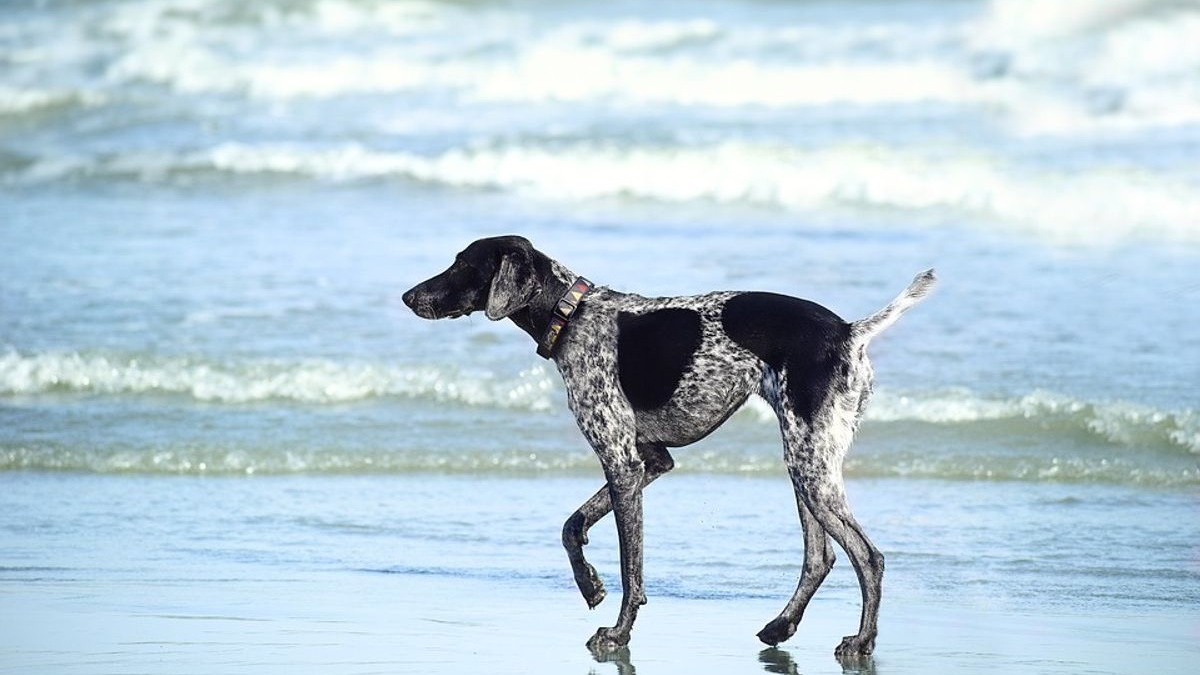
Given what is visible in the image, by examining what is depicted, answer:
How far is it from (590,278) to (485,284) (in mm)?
6960

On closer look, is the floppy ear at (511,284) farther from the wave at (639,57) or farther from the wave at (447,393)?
the wave at (639,57)

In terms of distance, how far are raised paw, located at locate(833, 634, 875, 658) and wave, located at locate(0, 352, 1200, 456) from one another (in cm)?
393

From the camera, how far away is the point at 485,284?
19.1ft

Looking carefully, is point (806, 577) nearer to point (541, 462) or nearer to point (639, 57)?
point (541, 462)

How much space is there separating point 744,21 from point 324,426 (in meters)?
17.9

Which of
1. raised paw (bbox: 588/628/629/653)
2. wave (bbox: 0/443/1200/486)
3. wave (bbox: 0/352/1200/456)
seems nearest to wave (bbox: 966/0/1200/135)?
wave (bbox: 0/352/1200/456)

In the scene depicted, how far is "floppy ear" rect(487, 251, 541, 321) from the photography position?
5.77 m

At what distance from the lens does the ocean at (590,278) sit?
664 centimetres

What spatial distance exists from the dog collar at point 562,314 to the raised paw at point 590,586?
74 centimetres

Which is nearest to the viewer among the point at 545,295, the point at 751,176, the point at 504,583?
the point at 545,295

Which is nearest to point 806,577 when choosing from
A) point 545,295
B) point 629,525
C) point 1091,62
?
point 629,525

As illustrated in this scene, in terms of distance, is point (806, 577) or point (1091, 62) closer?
point (806, 577)

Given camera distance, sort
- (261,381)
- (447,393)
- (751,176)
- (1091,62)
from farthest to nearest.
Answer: (1091,62) → (751,176) → (261,381) → (447,393)

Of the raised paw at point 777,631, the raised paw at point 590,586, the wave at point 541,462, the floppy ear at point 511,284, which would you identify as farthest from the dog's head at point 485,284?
the wave at point 541,462
